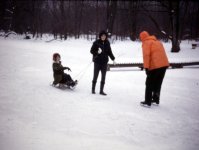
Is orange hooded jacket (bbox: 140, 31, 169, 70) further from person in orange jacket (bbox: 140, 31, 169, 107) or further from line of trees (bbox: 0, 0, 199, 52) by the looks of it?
line of trees (bbox: 0, 0, 199, 52)

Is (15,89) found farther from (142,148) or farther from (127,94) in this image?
(142,148)

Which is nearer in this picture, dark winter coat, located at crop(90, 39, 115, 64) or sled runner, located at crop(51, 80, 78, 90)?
dark winter coat, located at crop(90, 39, 115, 64)

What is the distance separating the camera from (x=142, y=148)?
437cm

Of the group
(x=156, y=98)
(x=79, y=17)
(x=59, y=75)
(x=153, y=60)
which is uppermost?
(x=79, y=17)

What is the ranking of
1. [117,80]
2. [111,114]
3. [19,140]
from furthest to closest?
[117,80] < [111,114] < [19,140]

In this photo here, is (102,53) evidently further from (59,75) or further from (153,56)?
(153,56)

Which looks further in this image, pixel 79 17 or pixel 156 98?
pixel 79 17

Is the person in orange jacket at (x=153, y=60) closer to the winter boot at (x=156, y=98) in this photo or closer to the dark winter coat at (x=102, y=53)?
the winter boot at (x=156, y=98)

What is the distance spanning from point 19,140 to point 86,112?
2.15 meters

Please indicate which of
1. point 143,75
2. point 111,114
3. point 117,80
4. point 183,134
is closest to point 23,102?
point 111,114

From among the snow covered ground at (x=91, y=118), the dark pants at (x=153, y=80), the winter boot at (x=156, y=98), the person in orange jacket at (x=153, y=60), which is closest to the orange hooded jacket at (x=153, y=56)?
the person in orange jacket at (x=153, y=60)

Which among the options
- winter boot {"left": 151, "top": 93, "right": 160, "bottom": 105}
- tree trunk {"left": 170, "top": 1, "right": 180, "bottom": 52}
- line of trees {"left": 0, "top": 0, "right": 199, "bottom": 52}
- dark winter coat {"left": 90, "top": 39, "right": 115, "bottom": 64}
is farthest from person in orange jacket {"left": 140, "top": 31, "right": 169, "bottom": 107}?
line of trees {"left": 0, "top": 0, "right": 199, "bottom": 52}

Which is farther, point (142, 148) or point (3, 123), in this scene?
point (3, 123)

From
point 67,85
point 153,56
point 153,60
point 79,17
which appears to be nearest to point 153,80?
point 153,60
